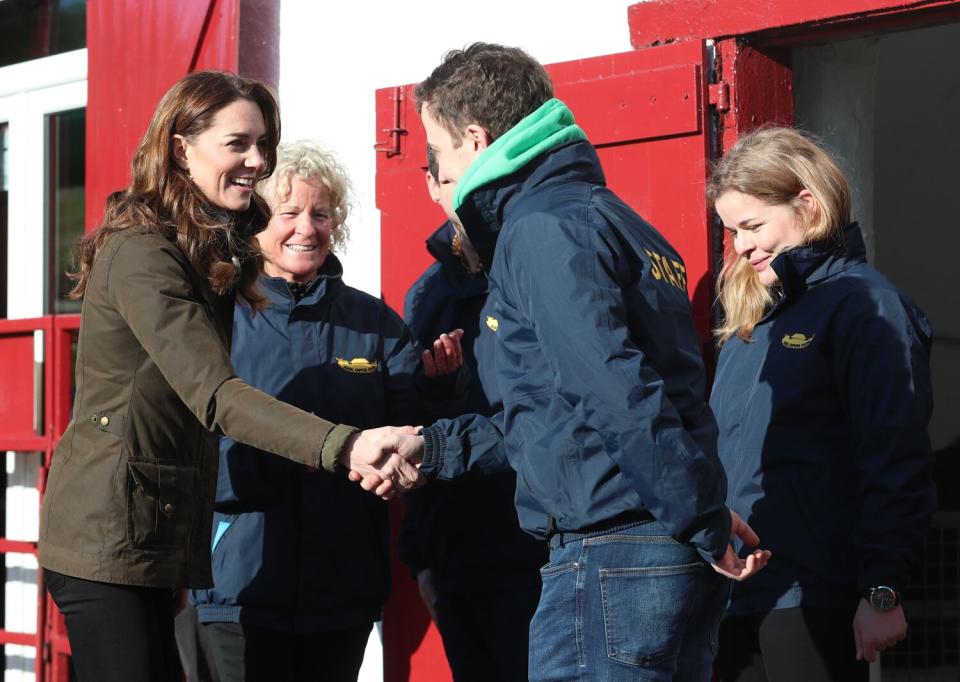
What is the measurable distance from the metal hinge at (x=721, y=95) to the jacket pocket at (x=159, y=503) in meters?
1.72

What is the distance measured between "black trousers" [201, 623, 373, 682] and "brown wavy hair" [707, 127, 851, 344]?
1.27 metres

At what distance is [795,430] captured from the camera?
298cm

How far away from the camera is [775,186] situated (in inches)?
125

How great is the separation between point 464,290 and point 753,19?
3.50 feet

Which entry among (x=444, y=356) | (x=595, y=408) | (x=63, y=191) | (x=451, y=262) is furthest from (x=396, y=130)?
(x=595, y=408)

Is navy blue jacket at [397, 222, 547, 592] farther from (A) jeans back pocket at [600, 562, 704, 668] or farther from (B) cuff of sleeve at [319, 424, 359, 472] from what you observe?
(A) jeans back pocket at [600, 562, 704, 668]

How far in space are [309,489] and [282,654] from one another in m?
0.42

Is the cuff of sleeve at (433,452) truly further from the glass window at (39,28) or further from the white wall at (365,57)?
the glass window at (39,28)

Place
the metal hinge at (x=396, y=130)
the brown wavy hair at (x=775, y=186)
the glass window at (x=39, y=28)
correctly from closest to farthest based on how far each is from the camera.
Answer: the brown wavy hair at (x=775, y=186) < the metal hinge at (x=396, y=130) < the glass window at (x=39, y=28)

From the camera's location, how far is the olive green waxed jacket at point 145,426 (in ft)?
9.12

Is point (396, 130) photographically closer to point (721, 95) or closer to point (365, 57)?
point (365, 57)

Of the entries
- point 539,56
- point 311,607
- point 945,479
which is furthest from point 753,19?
point 945,479

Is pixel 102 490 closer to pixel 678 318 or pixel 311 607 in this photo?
pixel 311 607

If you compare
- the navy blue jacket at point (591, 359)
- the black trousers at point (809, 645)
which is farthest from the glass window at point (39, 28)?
the black trousers at point (809, 645)
